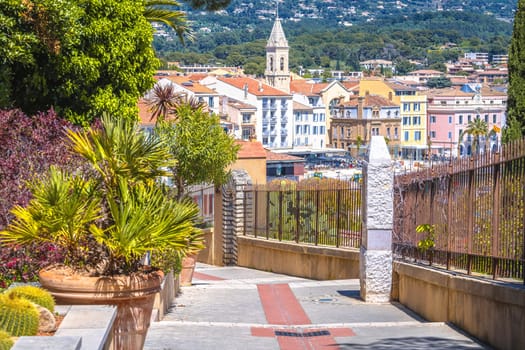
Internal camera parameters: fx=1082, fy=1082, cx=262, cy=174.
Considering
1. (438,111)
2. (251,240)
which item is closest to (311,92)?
(438,111)

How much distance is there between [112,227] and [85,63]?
9167mm

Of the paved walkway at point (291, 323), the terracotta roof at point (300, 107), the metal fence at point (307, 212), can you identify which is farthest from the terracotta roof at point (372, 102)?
the paved walkway at point (291, 323)

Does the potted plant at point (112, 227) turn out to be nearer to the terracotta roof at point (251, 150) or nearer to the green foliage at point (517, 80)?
the terracotta roof at point (251, 150)

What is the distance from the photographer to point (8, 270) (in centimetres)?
1092

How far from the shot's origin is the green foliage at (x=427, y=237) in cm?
1590

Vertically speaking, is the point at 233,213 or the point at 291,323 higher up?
the point at 233,213

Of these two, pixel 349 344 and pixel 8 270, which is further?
pixel 349 344

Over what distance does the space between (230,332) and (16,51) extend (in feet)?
19.7

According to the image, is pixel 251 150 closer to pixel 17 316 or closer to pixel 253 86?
pixel 17 316

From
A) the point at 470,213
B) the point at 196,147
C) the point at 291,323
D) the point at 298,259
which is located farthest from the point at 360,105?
the point at 470,213

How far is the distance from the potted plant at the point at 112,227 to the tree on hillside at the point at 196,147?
17.0 meters

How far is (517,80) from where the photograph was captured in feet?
147

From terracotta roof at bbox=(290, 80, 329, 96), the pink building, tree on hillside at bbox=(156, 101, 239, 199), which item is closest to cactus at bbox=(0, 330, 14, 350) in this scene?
tree on hillside at bbox=(156, 101, 239, 199)

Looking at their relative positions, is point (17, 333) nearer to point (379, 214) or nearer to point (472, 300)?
point (472, 300)
